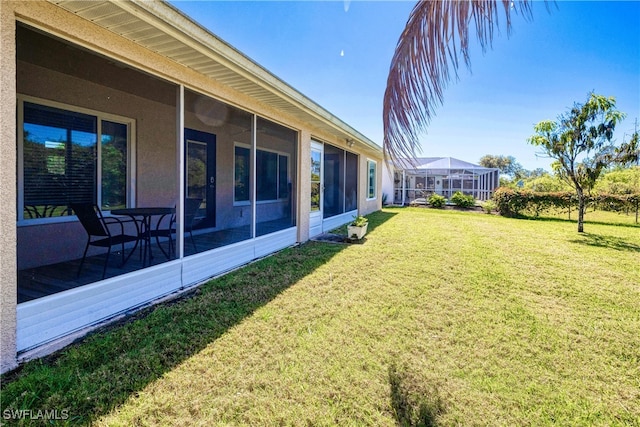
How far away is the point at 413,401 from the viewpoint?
2174mm

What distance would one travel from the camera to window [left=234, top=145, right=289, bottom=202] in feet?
28.8

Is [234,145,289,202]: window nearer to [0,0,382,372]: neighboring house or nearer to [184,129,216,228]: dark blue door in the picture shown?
[0,0,382,372]: neighboring house

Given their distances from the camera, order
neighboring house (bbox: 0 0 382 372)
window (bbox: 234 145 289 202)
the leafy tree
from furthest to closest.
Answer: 1. the leafy tree
2. window (bbox: 234 145 289 202)
3. neighboring house (bbox: 0 0 382 372)

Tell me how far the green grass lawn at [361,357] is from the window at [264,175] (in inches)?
168

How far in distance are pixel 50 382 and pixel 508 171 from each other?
65603 mm


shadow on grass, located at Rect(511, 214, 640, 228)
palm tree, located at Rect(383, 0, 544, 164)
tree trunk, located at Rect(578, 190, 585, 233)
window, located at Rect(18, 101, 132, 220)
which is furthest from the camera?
shadow on grass, located at Rect(511, 214, 640, 228)

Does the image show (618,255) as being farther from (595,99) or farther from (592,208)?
(592,208)

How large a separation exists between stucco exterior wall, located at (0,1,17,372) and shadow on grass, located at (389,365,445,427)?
2923 millimetres

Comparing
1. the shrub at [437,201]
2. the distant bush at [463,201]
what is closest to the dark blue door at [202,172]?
the shrub at [437,201]

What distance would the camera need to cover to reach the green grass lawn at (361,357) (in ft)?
6.71

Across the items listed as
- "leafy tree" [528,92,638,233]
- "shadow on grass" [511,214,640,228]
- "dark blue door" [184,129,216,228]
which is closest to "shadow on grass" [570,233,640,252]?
"leafy tree" [528,92,638,233]

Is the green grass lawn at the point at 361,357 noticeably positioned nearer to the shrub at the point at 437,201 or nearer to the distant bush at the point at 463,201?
the distant bush at the point at 463,201

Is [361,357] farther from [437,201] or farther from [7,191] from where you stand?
[437,201]

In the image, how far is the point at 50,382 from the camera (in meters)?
2.16
